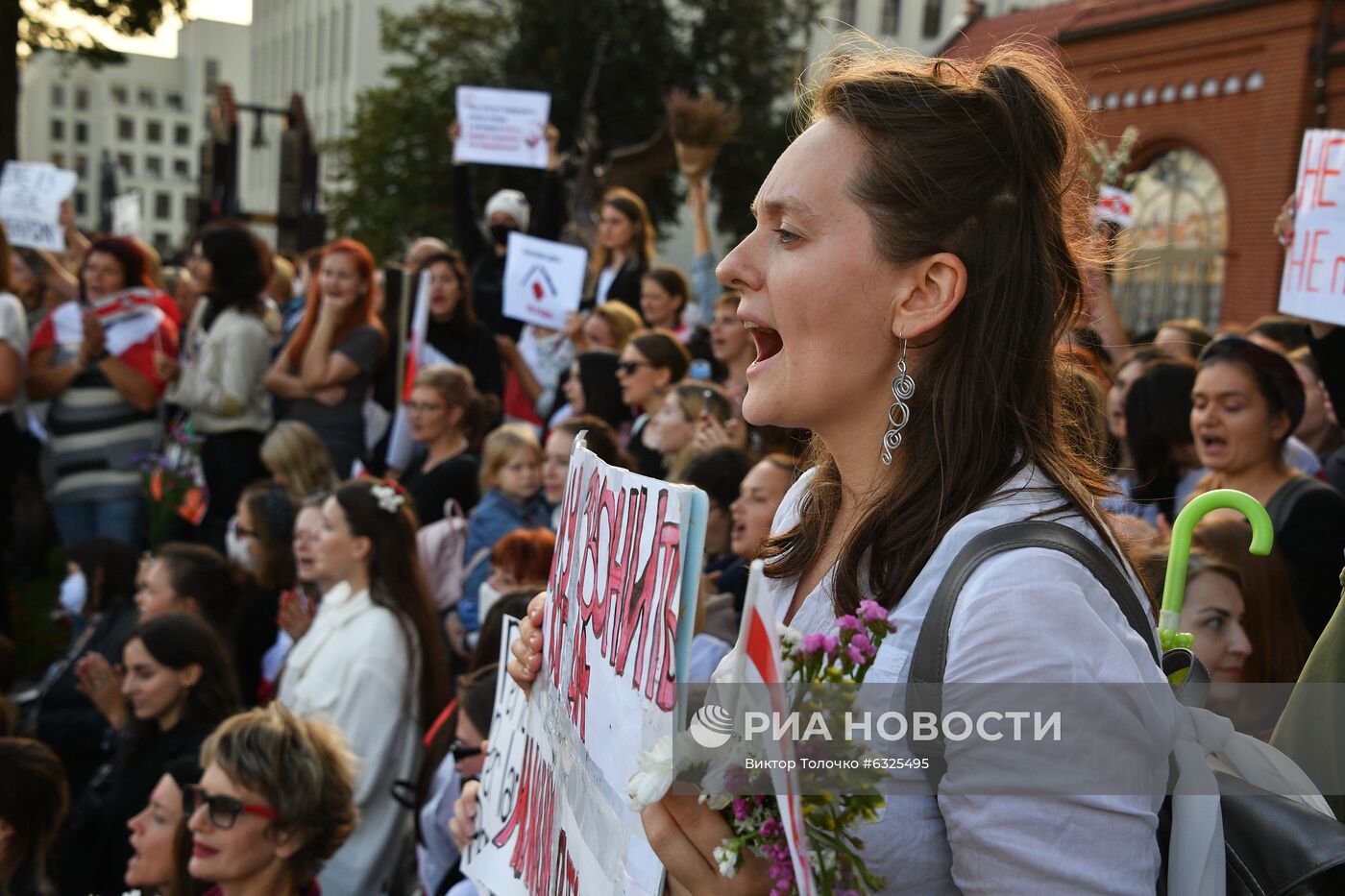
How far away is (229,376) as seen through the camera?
7020 mm

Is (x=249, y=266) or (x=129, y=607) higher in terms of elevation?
(x=249, y=266)

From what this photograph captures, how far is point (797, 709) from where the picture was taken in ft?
4.08

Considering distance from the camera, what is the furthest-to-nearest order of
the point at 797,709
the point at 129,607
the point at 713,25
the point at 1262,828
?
the point at 713,25 → the point at 129,607 → the point at 1262,828 → the point at 797,709

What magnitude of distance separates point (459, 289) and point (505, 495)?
7.06ft

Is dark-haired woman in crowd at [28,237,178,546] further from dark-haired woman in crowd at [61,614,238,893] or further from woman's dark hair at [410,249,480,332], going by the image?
dark-haired woman in crowd at [61,614,238,893]

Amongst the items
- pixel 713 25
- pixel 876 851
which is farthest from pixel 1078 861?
pixel 713 25

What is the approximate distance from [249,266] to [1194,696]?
6353mm

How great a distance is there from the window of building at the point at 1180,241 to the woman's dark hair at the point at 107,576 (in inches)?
612

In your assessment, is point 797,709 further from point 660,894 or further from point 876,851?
point 660,894

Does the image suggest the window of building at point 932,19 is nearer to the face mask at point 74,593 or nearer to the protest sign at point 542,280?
the protest sign at point 542,280

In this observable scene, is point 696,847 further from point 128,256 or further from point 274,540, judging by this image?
point 128,256

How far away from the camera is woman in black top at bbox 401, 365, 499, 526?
6156mm

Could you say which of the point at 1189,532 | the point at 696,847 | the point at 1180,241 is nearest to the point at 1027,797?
the point at 696,847

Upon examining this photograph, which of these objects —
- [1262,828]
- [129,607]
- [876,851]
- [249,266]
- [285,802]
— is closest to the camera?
[876,851]
